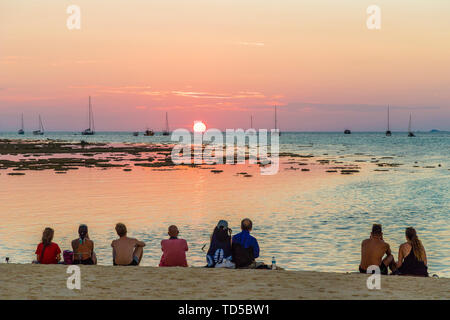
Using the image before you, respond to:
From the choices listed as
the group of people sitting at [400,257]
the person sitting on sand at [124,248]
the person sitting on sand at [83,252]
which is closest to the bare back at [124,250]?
the person sitting on sand at [124,248]

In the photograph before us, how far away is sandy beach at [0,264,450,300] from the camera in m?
11.0

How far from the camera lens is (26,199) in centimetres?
3431

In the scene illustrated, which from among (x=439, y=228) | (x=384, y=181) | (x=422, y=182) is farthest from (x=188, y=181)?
(x=439, y=228)

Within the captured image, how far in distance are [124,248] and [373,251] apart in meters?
6.06

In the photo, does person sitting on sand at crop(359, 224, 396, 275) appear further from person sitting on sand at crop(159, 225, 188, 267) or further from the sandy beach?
person sitting on sand at crop(159, 225, 188, 267)

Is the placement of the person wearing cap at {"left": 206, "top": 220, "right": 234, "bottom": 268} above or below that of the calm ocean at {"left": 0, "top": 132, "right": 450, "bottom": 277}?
above

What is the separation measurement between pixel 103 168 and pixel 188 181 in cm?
1622

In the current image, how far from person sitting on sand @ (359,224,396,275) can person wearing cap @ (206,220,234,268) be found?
10.7ft

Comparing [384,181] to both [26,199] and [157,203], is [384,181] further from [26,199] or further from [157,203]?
[26,199]

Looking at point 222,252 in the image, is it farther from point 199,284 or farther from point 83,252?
point 83,252

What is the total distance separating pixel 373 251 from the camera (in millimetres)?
13328

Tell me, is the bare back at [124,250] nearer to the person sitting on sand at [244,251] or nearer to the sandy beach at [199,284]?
the sandy beach at [199,284]

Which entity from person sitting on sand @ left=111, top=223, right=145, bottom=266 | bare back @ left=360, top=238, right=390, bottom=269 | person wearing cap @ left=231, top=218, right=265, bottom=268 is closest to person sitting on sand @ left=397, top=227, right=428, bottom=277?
bare back @ left=360, top=238, right=390, bottom=269
